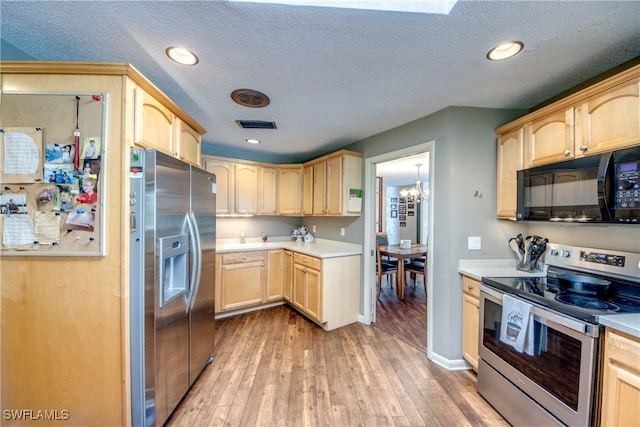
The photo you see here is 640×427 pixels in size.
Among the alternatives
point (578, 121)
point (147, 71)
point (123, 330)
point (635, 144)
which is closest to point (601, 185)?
point (635, 144)

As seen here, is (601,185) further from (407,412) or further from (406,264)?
(406,264)

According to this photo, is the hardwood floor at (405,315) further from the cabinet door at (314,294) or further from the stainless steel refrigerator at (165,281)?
the stainless steel refrigerator at (165,281)

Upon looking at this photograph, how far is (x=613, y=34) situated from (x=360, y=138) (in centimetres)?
219

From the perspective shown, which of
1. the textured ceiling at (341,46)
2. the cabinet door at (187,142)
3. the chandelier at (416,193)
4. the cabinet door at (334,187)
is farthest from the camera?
the chandelier at (416,193)

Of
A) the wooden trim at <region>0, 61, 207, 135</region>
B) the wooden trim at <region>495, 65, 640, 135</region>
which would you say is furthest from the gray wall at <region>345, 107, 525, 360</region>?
the wooden trim at <region>0, 61, 207, 135</region>

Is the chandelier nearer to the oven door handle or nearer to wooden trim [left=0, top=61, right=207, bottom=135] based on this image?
the oven door handle

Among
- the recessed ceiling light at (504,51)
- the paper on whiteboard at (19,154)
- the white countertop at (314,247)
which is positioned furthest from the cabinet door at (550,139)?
the paper on whiteboard at (19,154)

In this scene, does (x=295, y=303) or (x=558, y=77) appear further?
(x=295, y=303)

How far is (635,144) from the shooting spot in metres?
1.35

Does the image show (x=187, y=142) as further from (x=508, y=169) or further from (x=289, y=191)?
(x=508, y=169)

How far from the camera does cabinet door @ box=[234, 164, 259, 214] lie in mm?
3750

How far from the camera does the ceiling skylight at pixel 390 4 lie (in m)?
1.16

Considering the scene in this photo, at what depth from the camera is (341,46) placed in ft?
4.78

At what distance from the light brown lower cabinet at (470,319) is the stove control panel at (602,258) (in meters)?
0.70
